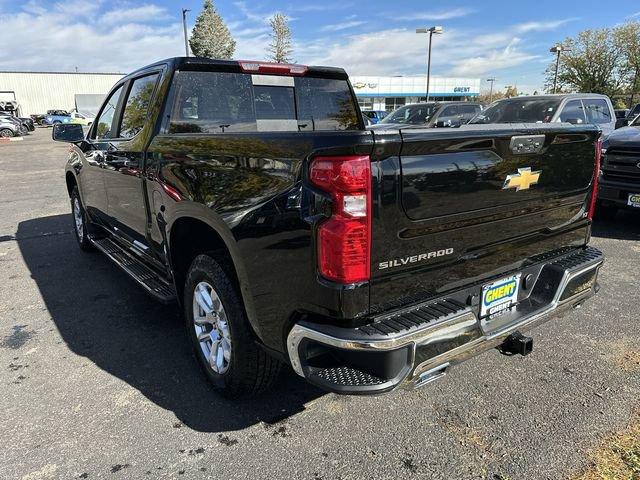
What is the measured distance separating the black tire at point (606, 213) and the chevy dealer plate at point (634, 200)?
0.85m

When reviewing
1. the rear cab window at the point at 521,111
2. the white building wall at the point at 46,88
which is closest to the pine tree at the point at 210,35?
the white building wall at the point at 46,88

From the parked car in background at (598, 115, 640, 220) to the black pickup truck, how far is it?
13.1ft

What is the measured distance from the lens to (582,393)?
2857 millimetres

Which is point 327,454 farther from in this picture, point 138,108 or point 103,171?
point 103,171

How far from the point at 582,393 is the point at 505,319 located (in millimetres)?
879

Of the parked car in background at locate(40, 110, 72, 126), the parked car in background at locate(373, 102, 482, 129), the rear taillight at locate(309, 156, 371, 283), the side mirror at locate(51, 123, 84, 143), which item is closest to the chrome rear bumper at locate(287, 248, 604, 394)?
the rear taillight at locate(309, 156, 371, 283)

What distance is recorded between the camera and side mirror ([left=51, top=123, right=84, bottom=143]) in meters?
5.00

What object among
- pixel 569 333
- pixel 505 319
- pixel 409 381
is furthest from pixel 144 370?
pixel 569 333

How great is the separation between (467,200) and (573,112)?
8567 mm

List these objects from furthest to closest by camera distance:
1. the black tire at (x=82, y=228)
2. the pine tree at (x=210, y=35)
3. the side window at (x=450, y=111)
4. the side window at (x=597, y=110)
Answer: the pine tree at (x=210, y=35) → the side window at (x=450, y=111) → the side window at (x=597, y=110) → the black tire at (x=82, y=228)

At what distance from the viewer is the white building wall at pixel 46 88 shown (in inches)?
2228

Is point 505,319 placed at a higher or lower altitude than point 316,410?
higher

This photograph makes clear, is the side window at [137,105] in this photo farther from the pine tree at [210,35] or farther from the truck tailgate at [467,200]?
the pine tree at [210,35]

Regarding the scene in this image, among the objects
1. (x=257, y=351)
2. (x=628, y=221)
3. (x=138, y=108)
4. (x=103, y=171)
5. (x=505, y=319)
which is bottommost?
(x=628, y=221)
